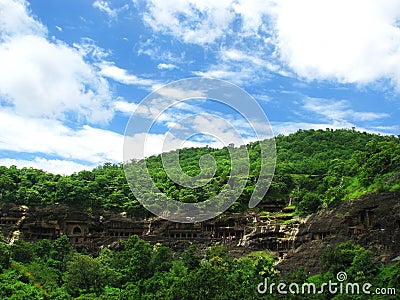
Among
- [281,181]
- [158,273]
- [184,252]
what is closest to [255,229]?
[184,252]

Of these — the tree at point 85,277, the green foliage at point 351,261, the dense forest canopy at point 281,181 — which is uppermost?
the dense forest canopy at point 281,181

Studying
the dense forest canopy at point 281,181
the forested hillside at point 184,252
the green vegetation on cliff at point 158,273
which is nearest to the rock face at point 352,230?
the forested hillside at point 184,252

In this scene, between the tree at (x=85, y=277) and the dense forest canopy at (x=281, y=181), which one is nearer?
the tree at (x=85, y=277)

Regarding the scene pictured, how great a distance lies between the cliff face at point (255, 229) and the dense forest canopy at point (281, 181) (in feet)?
4.77

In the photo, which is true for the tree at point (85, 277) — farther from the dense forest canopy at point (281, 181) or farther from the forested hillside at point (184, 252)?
the dense forest canopy at point (281, 181)

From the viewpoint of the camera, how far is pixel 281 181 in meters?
60.8

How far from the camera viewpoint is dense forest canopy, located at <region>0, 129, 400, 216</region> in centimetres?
4897

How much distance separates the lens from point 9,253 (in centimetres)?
4328

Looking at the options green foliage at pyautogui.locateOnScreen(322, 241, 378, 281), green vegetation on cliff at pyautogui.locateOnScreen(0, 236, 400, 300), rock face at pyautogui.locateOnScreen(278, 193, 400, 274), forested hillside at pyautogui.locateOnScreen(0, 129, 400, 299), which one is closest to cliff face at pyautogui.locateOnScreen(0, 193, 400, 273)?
rock face at pyautogui.locateOnScreen(278, 193, 400, 274)

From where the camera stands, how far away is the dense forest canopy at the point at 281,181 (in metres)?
49.0

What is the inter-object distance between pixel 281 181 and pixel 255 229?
1163 cm

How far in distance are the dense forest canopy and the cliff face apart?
1.45m

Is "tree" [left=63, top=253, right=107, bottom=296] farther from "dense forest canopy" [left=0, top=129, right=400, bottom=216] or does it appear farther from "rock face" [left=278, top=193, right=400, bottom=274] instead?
"dense forest canopy" [left=0, top=129, right=400, bottom=216]

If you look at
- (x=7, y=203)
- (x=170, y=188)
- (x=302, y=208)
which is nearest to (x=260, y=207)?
(x=302, y=208)
